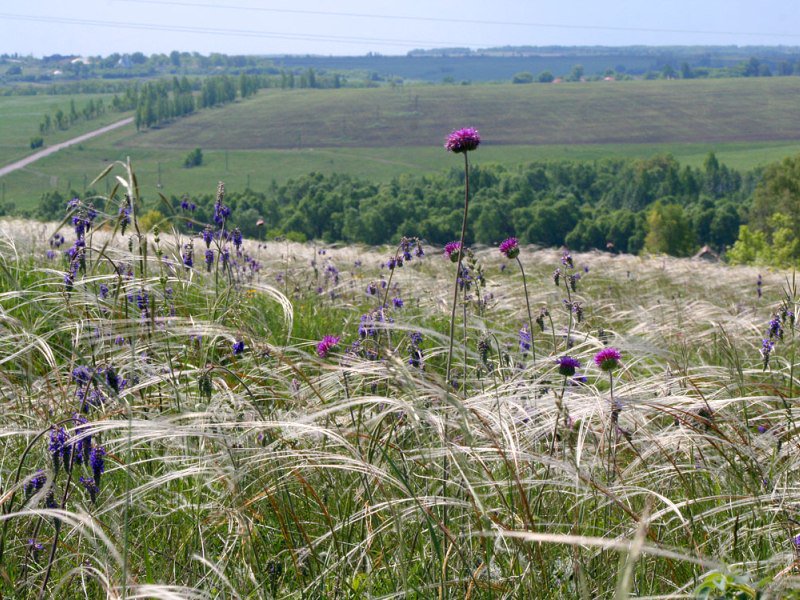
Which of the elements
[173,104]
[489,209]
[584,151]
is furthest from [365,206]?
[173,104]

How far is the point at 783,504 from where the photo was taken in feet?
7.18

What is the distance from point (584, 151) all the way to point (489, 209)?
59172mm

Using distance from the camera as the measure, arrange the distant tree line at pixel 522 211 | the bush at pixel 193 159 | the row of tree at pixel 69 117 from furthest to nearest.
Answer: the row of tree at pixel 69 117 → the bush at pixel 193 159 → the distant tree line at pixel 522 211

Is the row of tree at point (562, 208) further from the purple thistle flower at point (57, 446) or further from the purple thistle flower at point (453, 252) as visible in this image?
the purple thistle flower at point (57, 446)

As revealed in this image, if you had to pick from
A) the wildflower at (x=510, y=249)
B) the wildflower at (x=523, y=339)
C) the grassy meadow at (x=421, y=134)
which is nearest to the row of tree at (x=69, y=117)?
the grassy meadow at (x=421, y=134)

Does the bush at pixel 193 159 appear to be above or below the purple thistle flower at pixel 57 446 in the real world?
below

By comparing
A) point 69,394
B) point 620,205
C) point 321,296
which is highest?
point 69,394

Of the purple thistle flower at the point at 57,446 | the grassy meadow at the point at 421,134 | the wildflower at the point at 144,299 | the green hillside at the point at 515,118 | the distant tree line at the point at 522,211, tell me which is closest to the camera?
the purple thistle flower at the point at 57,446

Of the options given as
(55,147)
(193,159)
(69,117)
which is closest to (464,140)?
(193,159)

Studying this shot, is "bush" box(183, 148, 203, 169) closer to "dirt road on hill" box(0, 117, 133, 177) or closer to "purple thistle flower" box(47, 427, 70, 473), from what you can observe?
"dirt road on hill" box(0, 117, 133, 177)

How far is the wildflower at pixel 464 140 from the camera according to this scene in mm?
2506

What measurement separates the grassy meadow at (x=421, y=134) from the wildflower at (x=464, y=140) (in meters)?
120

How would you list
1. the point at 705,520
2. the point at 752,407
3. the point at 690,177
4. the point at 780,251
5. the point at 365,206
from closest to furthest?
the point at 705,520 → the point at 752,407 → the point at 780,251 → the point at 365,206 → the point at 690,177

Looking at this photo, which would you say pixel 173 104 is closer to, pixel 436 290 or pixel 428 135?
pixel 428 135
